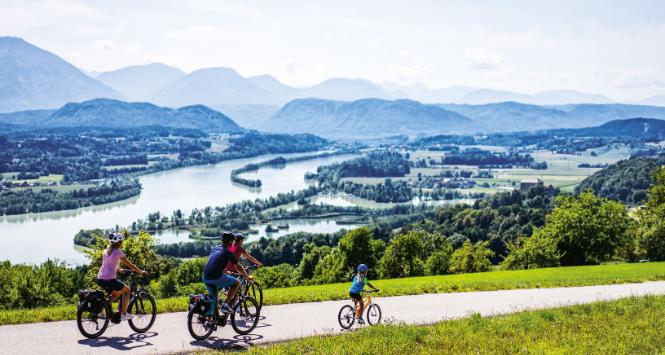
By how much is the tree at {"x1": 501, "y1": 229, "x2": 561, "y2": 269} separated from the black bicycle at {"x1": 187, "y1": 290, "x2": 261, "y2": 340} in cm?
3369

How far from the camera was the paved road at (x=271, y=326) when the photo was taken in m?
12.1

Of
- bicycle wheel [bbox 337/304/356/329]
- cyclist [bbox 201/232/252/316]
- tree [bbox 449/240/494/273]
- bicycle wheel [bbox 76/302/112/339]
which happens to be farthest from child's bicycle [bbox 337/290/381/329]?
tree [bbox 449/240/494/273]

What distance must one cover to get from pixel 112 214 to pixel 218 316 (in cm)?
12852

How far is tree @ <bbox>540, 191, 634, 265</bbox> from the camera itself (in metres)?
43.9

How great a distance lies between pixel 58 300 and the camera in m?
25.9

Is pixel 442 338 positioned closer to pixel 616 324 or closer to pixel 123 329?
pixel 616 324

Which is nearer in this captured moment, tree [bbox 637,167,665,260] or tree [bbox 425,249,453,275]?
tree [bbox 637,167,665,260]

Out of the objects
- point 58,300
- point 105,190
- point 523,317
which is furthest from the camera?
Answer: point 105,190

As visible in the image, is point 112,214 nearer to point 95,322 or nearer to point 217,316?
point 95,322

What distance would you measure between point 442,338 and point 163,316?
7365 mm

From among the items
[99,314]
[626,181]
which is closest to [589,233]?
[99,314]

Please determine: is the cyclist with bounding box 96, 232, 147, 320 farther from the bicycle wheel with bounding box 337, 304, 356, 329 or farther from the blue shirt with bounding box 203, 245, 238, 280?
the bicycle wheel with bounding box 337, 304, 356, 329

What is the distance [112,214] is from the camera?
132000mm

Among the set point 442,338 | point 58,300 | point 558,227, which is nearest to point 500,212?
point 558,227
